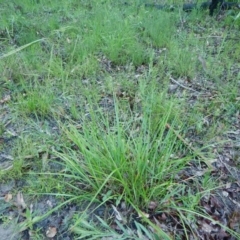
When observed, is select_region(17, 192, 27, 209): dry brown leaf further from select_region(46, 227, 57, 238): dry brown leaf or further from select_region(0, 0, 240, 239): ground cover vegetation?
select_region(46, 227, 57, 238): dry brown leaf

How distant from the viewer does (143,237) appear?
1.68 meters

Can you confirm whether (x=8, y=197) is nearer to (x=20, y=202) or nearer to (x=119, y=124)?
(x=20, y=202)

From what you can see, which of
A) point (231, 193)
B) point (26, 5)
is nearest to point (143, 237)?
point (231, 193)

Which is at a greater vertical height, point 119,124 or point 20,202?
point 119,124

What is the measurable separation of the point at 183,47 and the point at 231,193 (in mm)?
1871

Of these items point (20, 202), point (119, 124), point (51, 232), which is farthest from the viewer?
point (119, 124)

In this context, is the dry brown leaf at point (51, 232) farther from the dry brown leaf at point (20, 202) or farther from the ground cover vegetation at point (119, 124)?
the dry brown leaf at point (20, 202)

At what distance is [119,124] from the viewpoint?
213cm

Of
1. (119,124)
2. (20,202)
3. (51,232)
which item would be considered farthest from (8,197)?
(119,124)

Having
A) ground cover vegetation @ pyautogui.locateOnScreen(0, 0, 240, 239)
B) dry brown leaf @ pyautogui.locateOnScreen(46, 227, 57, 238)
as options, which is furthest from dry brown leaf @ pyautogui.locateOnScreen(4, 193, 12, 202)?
dry brown leaf @ pyautogui.locateOnScreen(46, 227, 57, 238)

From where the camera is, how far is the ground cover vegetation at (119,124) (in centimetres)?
178

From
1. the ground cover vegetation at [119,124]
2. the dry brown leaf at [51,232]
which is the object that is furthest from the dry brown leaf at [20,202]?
the dry brown leaf at [51,232]

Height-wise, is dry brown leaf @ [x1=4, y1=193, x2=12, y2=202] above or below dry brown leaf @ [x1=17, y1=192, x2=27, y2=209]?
below

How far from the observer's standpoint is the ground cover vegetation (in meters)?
1.78
